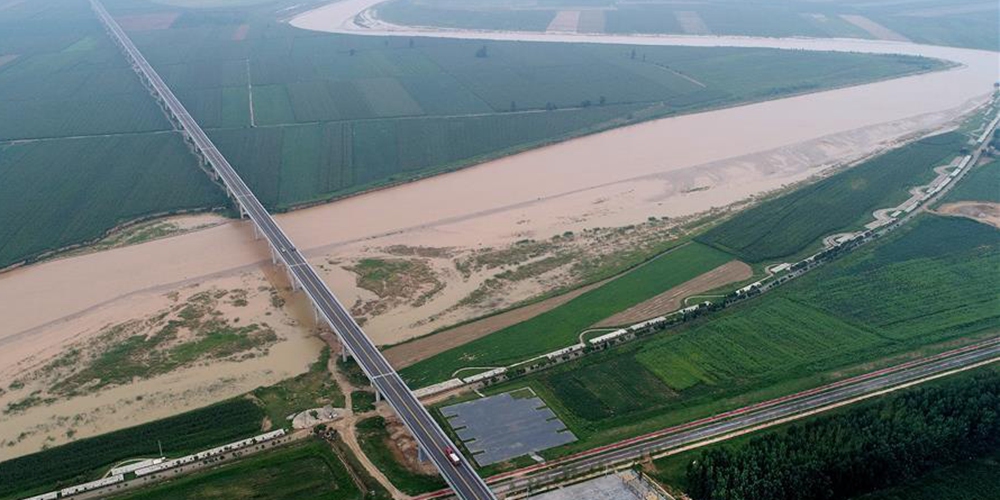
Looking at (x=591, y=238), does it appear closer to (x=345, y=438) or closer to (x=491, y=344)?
(x=491, y=344)

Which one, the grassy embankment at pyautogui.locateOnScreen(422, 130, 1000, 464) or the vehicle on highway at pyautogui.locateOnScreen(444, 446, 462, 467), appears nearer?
the vehicle on highway at pyautogui.locateOnScreen(444, 446, 462, 467)

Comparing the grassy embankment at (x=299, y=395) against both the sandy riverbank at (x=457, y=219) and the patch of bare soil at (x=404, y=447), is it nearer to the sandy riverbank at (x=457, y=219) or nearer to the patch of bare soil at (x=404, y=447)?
the sandy riverbank at (x=457, y=219)

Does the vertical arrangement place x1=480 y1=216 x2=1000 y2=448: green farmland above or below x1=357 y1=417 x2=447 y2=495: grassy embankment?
above

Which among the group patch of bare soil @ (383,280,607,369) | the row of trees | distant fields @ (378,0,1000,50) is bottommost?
patch of bare soil @ (383,280,607,369)

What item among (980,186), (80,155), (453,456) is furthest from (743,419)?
(80,155)

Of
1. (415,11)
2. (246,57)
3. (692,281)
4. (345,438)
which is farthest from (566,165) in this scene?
(415,11)

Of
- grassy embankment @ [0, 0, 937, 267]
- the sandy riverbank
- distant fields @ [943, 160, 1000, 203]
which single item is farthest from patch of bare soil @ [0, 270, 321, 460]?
distant fields @ [943, 160, 1000, 203]

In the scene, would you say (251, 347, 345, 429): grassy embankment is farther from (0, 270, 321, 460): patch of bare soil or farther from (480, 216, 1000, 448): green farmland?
(480, 216, 1000, 448): green farmland
